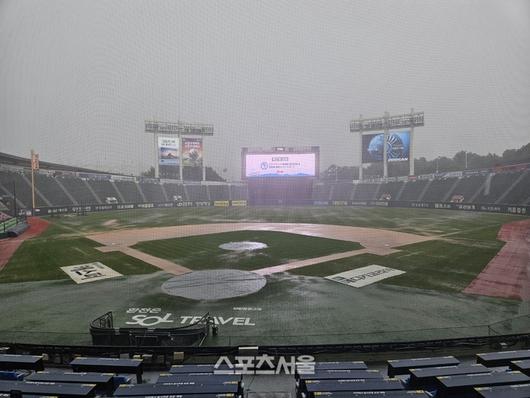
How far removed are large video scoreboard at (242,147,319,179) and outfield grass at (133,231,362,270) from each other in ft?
108

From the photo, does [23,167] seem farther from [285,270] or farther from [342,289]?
[342,289]

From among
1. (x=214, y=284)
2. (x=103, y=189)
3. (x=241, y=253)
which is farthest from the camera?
(x=103, y=189)

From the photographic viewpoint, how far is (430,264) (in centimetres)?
2131

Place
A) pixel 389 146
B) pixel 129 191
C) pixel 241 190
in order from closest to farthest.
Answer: pixel 389 146
pixel 129 191
pixel 241 190

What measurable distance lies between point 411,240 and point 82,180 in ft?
203

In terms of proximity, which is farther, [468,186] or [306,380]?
[468,186]

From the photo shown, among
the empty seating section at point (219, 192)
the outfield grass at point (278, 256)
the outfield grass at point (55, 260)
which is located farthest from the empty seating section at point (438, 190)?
the outfield grass at point (55, 260)

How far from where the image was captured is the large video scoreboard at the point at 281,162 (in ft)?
214

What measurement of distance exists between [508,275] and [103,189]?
68344 mm

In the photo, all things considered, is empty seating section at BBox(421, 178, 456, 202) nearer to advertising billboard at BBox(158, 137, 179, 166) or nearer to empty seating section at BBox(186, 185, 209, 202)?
empty seating section at BBox(186, 185, 209, 202)

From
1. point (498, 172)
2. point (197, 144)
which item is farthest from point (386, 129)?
point (197, 144)

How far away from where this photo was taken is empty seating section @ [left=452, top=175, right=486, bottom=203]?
61531 mm

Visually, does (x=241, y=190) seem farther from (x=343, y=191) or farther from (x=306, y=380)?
(x=306, y=380)

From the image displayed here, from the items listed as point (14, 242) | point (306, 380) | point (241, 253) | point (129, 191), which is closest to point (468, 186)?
point (241, 253)
